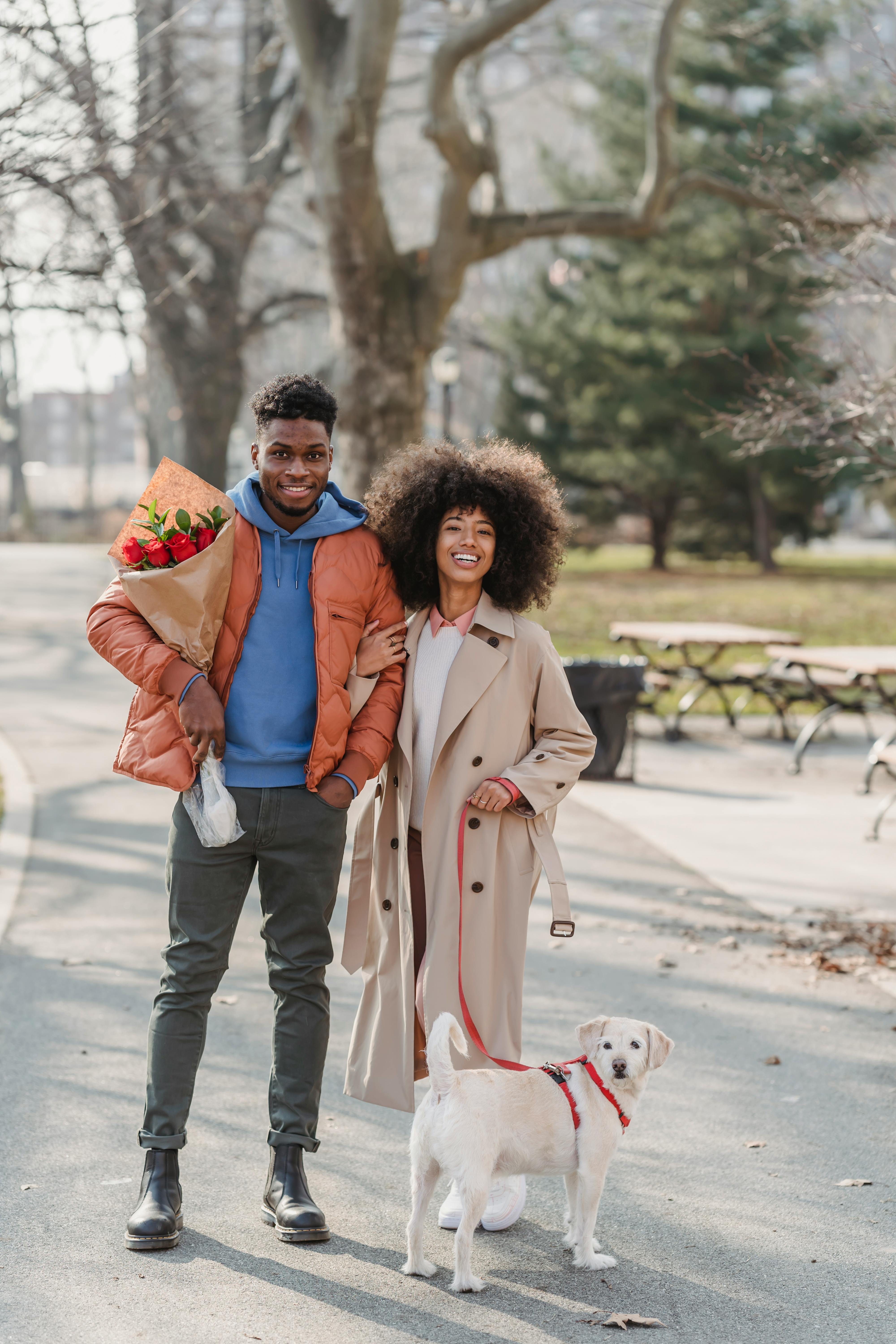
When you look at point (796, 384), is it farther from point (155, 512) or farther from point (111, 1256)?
point (111, 1256)

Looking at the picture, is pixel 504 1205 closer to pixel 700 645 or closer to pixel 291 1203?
pixel 291 1203

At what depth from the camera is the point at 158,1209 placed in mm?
3379

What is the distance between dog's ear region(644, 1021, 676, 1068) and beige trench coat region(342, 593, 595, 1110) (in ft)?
1.21

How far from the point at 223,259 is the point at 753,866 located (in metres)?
14.8

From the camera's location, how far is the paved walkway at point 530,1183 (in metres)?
3.11

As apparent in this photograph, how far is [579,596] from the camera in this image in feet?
74.4

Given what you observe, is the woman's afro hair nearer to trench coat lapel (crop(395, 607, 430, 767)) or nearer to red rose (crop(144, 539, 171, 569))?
trench coat lapel (crop(395, 607, 430, 767))

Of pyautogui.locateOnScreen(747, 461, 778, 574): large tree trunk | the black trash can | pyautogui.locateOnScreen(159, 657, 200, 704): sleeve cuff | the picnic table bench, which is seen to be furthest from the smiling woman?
pyautogui.locateOnScreen(747, 461, 778, 574): large tree trunk

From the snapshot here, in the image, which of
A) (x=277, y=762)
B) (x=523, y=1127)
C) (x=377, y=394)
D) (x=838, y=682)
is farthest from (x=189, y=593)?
(x=377, y=394)

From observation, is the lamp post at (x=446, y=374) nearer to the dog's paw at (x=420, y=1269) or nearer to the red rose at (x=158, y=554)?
the red rose at (x=158, y=554)

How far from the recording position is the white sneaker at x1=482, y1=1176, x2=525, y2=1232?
11.7ft

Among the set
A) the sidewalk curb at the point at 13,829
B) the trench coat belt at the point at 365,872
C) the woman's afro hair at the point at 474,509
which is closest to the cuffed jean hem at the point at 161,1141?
the trench coat belt at the point at 365,872

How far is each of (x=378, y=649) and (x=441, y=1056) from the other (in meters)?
1.07

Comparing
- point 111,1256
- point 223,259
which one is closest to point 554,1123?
point 111,1256
